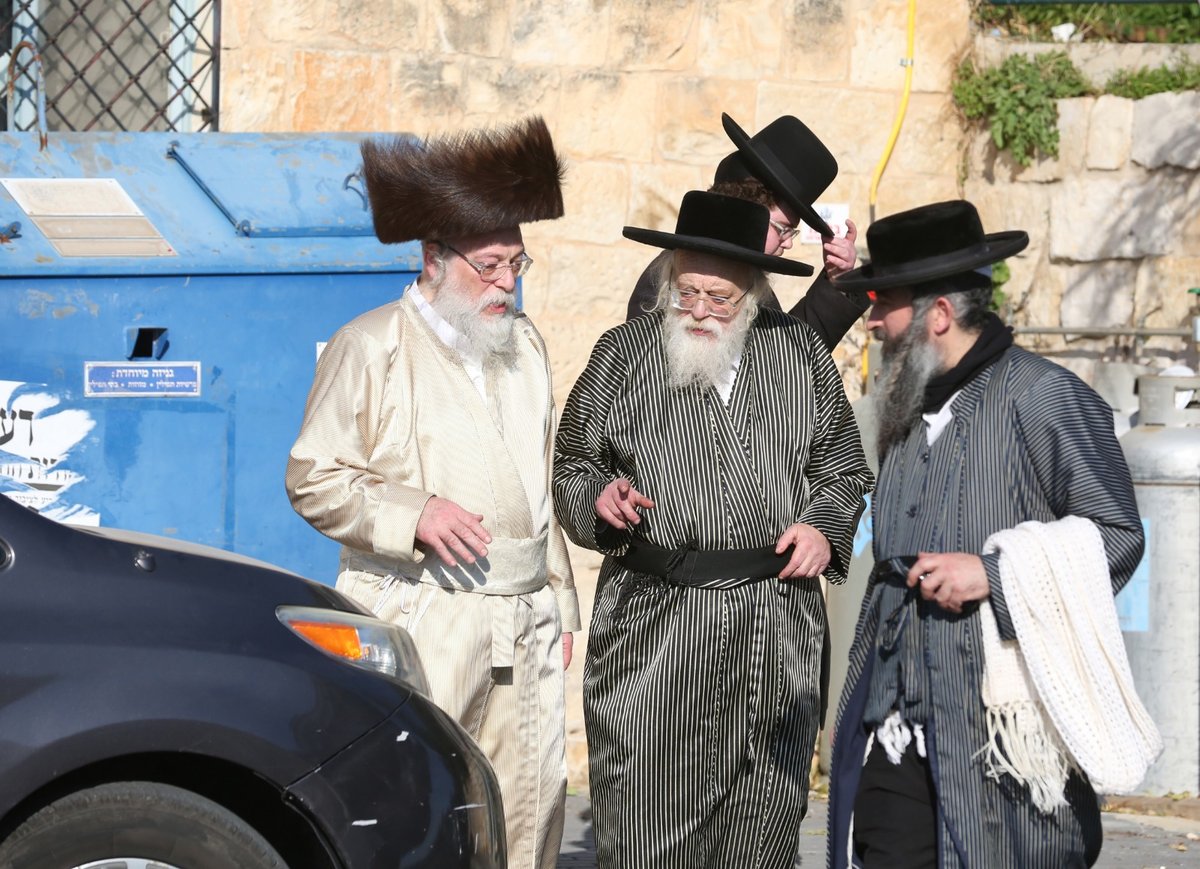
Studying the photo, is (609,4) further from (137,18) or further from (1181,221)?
(1181,221)

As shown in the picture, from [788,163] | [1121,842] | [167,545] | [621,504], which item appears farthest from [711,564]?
[1121,842]

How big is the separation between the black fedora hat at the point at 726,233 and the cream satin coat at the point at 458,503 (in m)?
0.58

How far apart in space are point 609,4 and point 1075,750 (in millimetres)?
4213

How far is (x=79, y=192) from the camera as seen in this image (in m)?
5.44

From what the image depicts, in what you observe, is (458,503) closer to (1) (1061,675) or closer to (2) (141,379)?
(1) (1061,675)

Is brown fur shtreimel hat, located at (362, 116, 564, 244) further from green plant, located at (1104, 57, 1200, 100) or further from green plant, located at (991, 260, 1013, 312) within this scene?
green plant, located at (1104, 57, 1200, 100)

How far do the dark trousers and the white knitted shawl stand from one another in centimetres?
23

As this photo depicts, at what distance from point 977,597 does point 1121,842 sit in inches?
120

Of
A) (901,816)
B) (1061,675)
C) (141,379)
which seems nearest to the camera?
(1061,675)

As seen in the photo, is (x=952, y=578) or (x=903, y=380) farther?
(x=903, y=380)

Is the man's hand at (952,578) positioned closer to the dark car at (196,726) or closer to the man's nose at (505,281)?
the dark car at (196,726)

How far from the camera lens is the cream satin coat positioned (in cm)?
387

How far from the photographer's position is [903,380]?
3.52m

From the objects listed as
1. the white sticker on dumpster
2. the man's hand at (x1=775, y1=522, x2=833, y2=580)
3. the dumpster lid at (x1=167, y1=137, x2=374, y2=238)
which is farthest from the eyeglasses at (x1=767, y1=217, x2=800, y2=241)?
the white sticker on dumpster
